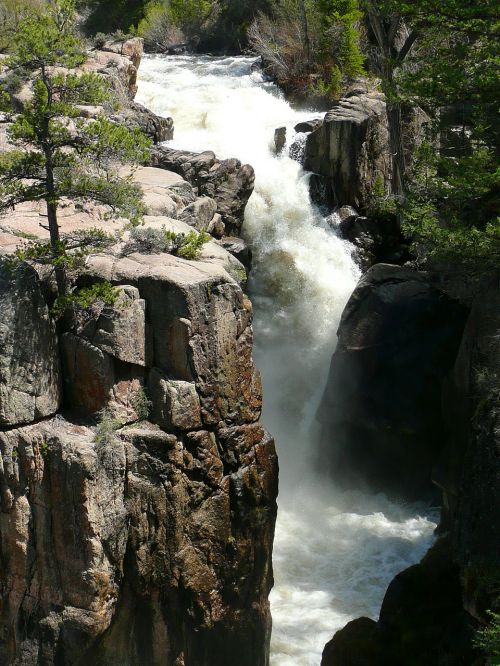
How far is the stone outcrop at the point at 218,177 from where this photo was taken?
2100cm

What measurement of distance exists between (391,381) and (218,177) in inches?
266

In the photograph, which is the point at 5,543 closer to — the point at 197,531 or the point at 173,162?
the point at 197,531

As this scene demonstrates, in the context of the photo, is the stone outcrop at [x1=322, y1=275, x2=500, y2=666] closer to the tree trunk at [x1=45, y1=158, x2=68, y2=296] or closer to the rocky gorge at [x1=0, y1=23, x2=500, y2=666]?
the rocky gorge at [x1=0, y1=23, x2=500, y2=666]

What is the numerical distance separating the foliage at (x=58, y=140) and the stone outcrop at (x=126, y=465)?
485mm

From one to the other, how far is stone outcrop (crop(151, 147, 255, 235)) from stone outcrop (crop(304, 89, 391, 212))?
9.28 feet

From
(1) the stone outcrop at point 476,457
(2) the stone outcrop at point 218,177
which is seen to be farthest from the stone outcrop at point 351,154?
(1) the stone outcrop at point 476,457

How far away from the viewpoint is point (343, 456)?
1923 cm

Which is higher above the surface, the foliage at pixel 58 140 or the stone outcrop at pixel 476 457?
the foliage at pixel 58 140

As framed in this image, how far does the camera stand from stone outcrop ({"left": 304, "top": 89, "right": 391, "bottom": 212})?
23.4m

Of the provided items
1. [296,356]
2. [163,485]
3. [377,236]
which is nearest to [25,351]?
[163,485]

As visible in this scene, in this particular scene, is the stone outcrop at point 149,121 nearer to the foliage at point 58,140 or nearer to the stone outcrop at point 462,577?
the foliage at point 58,140

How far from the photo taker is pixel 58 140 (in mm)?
12078

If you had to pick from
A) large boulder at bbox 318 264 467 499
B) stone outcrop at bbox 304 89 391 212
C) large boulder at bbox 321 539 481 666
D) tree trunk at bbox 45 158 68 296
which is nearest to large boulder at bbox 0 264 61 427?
tree trunk at bbox 45 158 68 296

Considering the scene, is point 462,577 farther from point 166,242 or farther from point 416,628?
point 166,242
